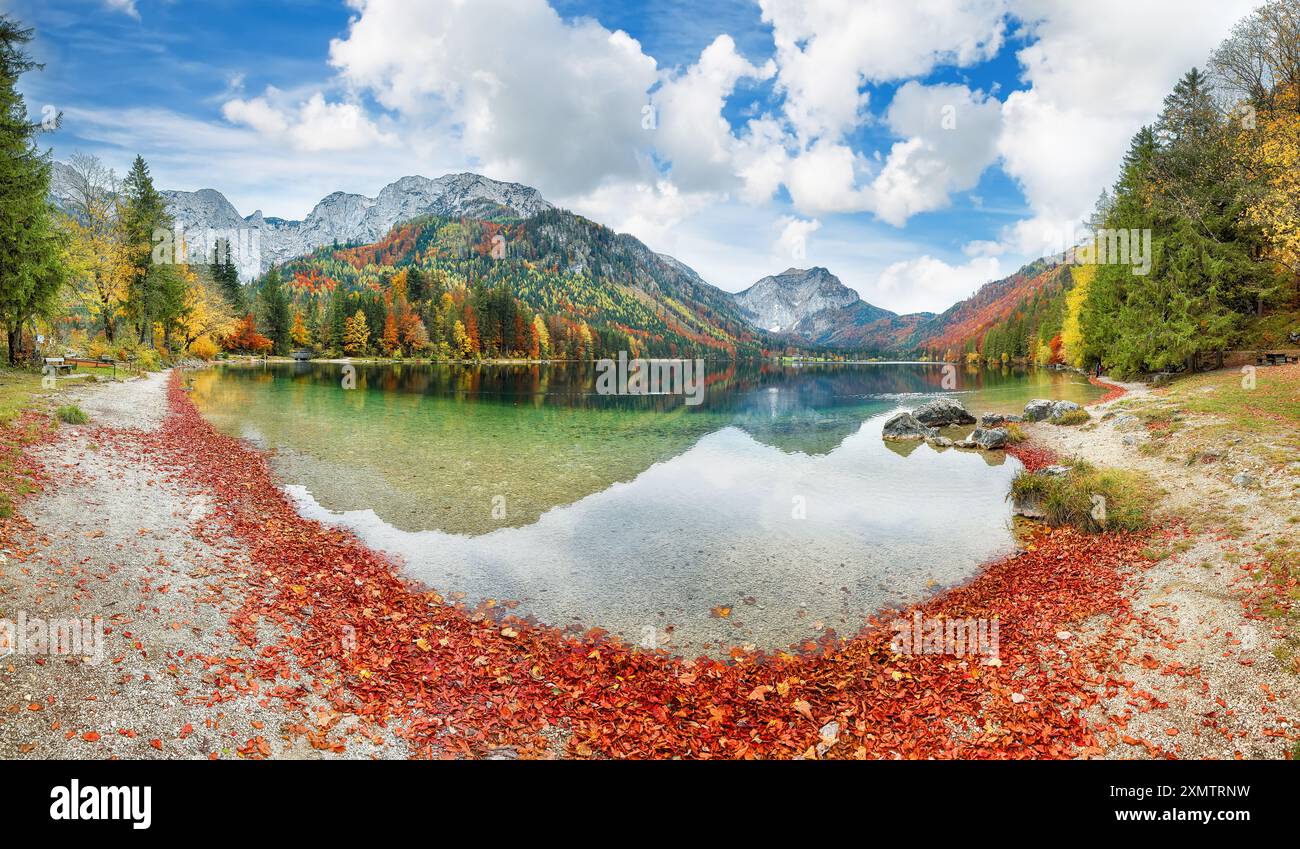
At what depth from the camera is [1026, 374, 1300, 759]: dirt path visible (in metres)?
6.84

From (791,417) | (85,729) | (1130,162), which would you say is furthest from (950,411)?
(85,729)

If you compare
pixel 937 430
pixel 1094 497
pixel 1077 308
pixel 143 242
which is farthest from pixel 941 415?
pixel 143 242

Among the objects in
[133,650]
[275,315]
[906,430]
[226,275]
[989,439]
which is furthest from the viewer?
[275,315]

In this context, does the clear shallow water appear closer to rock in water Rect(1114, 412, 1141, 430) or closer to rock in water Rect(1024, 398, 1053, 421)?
rock in water Rect(1024, 398, 1053, 421)

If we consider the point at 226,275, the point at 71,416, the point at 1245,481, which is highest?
the point at 226,275

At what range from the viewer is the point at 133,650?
7.95 m

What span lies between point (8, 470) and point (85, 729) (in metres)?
12.2

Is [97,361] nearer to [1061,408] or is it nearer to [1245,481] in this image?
[1245,481]

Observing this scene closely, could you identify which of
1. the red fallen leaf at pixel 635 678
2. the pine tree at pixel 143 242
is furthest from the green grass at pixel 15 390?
the pine tree at pixel 143 242

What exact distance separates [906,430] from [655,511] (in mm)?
23551

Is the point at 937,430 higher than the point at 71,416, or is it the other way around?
the point at 71,416

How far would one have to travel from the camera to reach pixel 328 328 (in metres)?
121

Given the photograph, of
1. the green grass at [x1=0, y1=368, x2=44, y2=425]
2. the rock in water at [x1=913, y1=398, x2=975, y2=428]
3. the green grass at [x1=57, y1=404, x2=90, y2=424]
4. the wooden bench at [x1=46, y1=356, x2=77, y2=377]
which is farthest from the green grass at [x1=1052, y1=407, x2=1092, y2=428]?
the wooden bench at [x1=46, y1=356, x2=77, y2=377]
